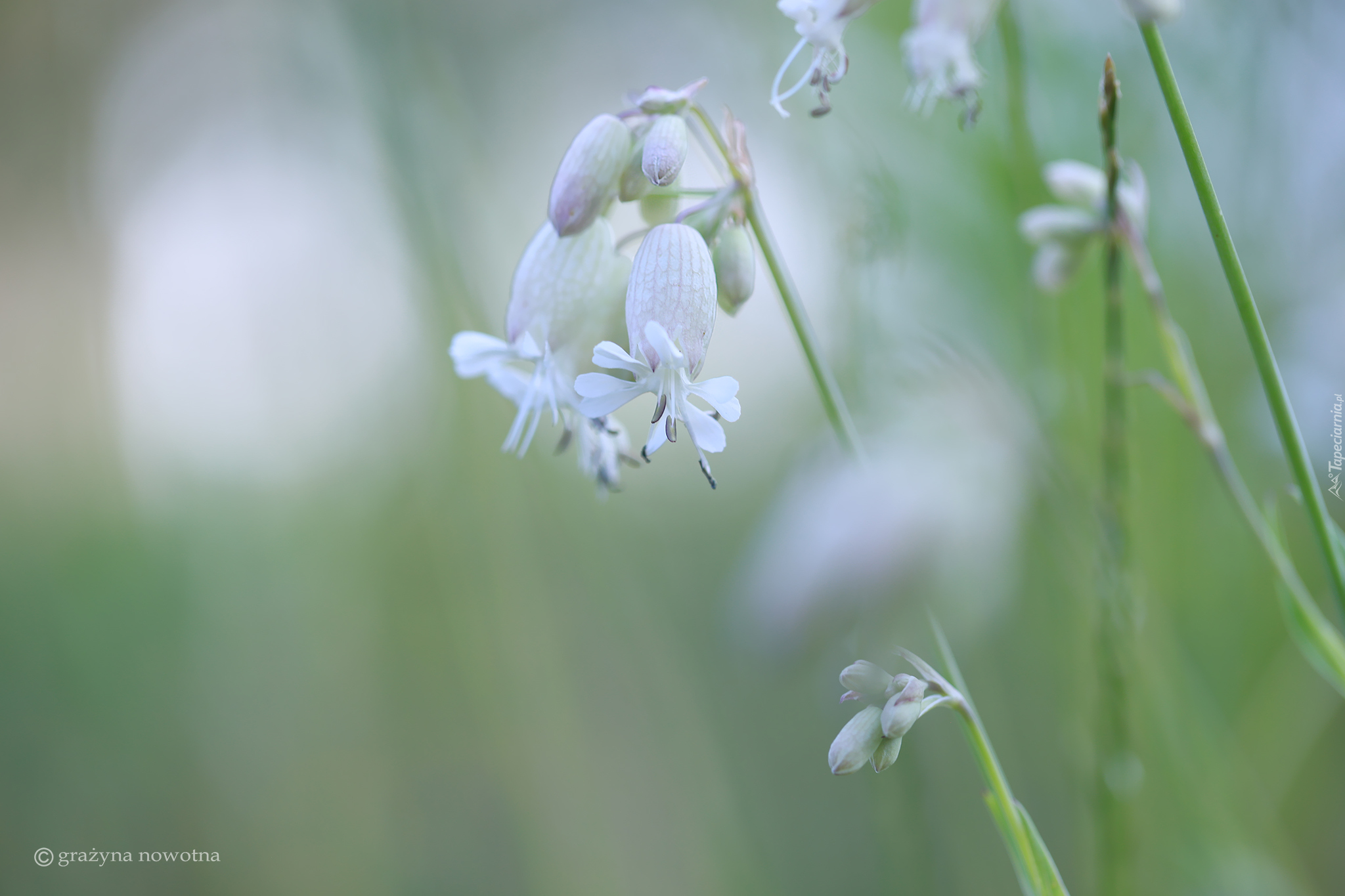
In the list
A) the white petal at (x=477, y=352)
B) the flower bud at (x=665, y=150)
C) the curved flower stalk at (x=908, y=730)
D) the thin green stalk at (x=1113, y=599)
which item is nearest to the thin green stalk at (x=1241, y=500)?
the thin green stalk at (x=1113, y=599)

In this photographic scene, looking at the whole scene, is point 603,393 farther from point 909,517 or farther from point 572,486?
point 572,486

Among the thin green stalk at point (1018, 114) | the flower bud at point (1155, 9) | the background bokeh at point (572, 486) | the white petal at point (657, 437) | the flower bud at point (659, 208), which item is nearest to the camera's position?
the flower bud at point (1155, 9)

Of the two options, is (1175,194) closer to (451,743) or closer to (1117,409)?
(1117,409)

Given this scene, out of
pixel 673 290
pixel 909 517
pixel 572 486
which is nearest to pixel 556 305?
pixel 673 290

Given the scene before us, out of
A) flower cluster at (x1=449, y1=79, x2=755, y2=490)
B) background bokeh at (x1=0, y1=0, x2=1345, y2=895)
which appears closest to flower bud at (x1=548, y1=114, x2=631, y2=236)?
flower cluster at (x1=449, y1=79, x2=755, y2=490)

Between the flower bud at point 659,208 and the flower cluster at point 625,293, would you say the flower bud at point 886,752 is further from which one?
the flower bud at point 659,208

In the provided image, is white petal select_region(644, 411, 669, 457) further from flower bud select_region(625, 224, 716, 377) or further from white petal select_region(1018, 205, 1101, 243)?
white petal select_region(1018, 205, 1101, 243)
